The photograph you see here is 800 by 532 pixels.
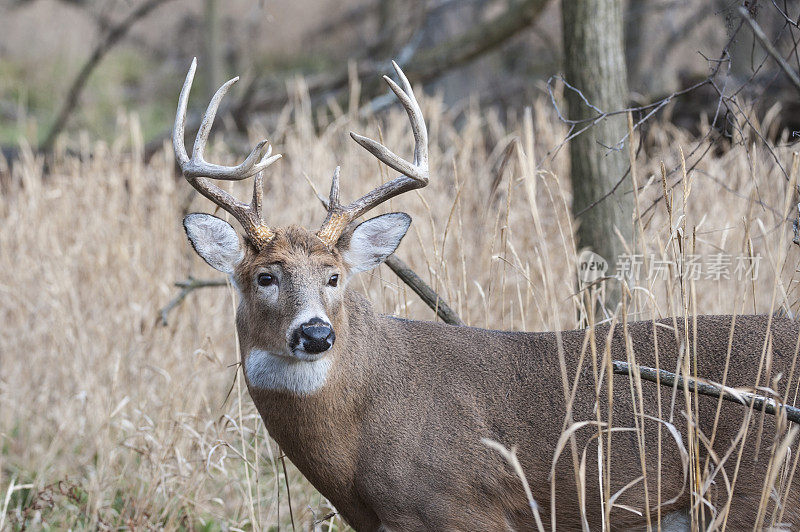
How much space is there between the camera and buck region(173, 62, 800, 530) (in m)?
3.05

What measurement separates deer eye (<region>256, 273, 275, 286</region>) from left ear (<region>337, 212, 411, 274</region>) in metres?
0.36

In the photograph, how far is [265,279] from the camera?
131 inches

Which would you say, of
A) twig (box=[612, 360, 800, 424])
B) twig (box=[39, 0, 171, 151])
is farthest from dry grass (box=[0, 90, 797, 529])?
twig (box=[39, 0, 171, 151])

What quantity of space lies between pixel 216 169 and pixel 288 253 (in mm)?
421

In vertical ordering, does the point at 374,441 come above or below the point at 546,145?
below

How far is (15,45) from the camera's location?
70.8 feet

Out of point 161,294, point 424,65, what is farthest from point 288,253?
point 424,65

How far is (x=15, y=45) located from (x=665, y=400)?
72.7 ft

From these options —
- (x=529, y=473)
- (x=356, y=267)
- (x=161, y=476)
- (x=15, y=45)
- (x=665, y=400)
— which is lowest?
(x=161, y=476)

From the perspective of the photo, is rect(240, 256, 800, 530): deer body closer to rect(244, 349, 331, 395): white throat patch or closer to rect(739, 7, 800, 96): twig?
rect(244, 349, 331, 395): white throat patch

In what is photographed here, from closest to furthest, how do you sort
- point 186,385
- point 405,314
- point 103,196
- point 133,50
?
point 405,314
point 186,385
point 103,196
point 133,50

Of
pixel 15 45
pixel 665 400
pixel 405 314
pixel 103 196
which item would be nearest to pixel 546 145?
pixel 405 314

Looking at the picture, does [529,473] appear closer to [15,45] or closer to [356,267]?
[356,267]

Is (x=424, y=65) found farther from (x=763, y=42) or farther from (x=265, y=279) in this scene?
(x=265, y=279)
